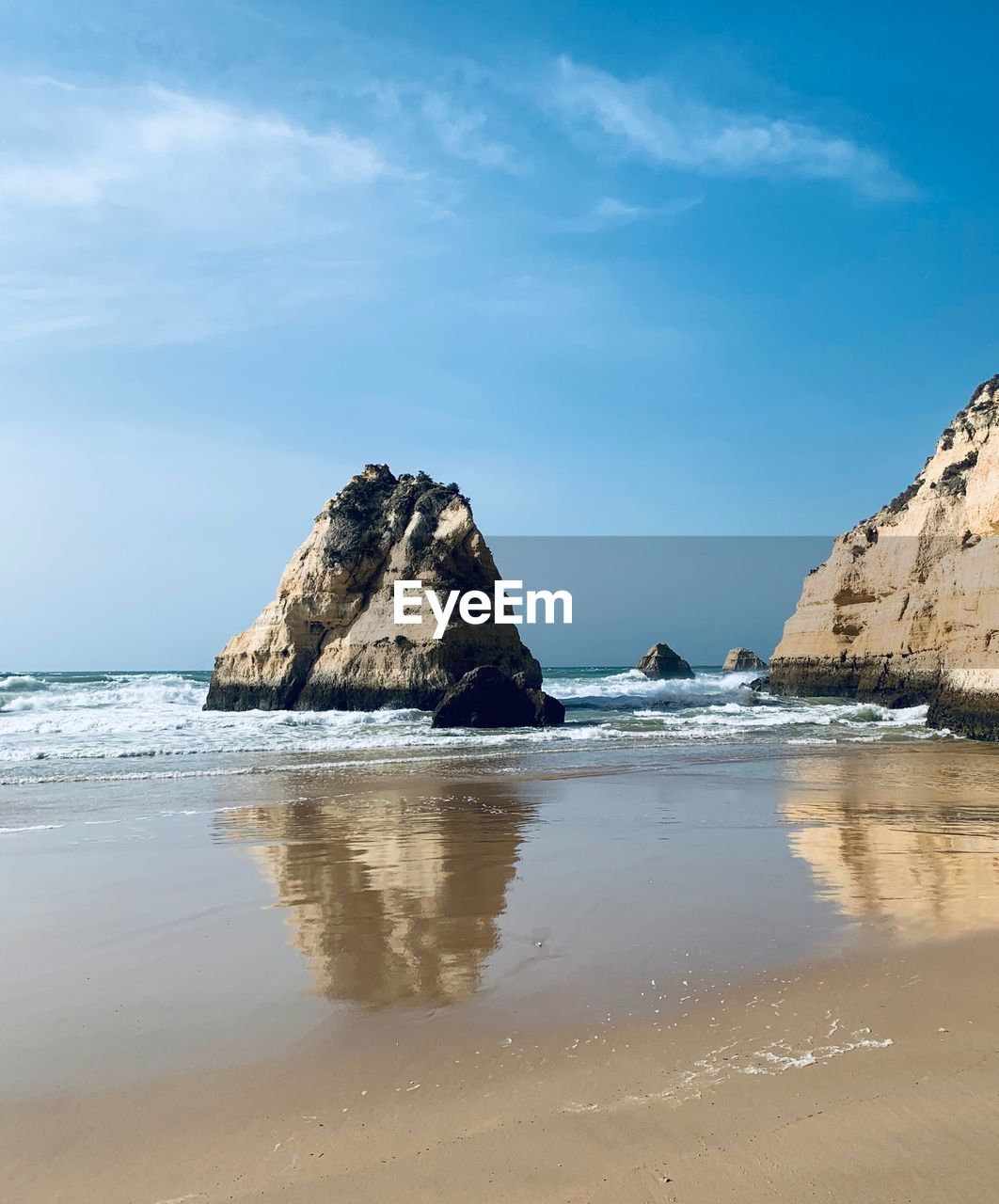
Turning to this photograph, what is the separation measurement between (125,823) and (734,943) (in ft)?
22.4

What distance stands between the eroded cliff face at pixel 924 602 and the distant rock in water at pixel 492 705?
1040 cm

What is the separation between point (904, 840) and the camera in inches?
282

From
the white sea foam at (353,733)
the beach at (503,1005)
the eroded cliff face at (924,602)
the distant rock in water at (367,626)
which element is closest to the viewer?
the beach at (503,1005)

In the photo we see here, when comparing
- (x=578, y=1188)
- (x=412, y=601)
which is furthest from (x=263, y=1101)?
(x=412, y=601)

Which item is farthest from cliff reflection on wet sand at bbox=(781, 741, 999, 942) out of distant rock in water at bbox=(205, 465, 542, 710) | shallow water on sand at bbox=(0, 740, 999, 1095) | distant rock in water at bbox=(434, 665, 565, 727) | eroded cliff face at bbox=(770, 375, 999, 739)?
distant rock in water at bbox=(205, 465, 542, 710)

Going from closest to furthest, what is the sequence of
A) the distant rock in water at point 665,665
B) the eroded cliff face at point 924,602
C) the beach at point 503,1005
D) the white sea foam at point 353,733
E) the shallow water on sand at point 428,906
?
1. the beach at point 503,1005
2. the shallow water on sand at point 428,906
3. the white sea foam at point 353,733
4. the eroded cliff face at point 924,602
5. the distant rock in water at point 665,665

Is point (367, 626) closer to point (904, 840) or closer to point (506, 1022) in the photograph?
point (904, 840)

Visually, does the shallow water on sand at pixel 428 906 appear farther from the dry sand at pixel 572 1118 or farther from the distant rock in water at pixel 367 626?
the distant rock in water at pixel 367 626

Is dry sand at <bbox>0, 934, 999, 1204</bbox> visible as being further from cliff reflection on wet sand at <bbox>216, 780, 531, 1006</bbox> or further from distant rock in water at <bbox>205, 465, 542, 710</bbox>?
distant rock in water at <bbox>205, 465, 542, 710</bbox>

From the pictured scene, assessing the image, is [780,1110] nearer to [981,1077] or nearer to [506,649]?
[981,1077]

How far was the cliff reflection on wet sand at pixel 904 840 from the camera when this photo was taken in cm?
483

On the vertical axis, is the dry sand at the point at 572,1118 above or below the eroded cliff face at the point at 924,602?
below

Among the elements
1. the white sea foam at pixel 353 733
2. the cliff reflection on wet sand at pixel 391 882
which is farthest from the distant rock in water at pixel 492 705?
the cliff reflection on wet sand at pixel 391 882

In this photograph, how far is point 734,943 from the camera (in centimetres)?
430
